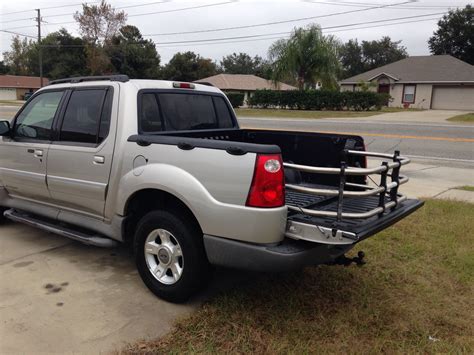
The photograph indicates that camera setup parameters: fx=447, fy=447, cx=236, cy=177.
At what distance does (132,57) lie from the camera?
57.1m

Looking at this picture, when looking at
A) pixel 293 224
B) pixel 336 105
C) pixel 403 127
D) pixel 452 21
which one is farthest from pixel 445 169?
pixel 452 21

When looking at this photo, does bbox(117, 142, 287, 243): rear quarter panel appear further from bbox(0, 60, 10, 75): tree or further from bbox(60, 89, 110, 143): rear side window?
bbox(0, 60, 10, 75): tree

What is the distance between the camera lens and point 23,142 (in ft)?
16.2

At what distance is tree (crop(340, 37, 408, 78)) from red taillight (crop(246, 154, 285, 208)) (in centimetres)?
8918

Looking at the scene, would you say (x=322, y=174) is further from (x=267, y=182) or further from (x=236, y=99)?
(x=236, y=99)

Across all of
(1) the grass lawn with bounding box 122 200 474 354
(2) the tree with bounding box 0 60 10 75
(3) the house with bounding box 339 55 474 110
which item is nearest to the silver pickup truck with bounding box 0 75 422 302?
(1) the grass lawn with bounding box 122 200 474 354

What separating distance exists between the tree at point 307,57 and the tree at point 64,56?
34.3 meters

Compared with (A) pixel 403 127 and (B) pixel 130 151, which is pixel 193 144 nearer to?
(B) pixel 130 151

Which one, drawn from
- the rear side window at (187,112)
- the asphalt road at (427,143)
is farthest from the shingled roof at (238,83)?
the rear side window at (187,112)

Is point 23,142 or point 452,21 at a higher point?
point 452,21

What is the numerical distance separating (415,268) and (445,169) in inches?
270

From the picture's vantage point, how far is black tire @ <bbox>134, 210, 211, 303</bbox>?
11.4 feet

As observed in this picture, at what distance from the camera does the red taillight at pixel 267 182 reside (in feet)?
9.99

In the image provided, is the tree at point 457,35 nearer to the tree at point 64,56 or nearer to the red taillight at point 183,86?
the tree at point 64,56
